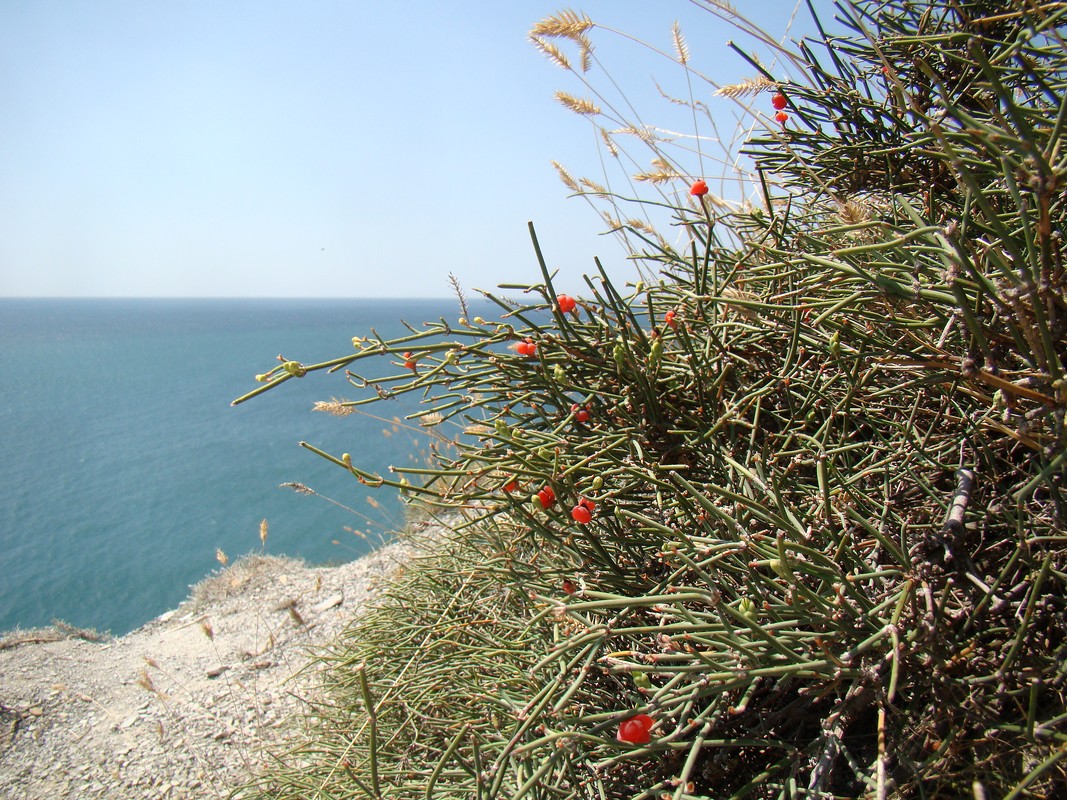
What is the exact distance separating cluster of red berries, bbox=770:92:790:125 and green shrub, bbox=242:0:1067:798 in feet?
0.09

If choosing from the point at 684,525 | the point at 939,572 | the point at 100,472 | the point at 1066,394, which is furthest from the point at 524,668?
the point at 100,472

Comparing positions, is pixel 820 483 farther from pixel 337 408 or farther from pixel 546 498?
pixel 337 408

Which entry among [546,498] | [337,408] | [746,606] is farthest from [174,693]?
[746,606]

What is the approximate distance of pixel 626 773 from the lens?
2.73 ft

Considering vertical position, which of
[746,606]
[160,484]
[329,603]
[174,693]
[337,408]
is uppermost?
[337,408]

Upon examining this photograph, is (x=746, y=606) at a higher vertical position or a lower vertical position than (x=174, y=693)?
higher

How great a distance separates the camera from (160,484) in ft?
60.7

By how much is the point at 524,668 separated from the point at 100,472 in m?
23.6

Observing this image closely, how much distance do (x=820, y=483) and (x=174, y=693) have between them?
172 inches

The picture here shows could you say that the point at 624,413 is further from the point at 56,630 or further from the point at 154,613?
the point at 154,613

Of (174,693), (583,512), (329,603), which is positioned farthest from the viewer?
(329,603)

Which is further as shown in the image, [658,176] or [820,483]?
[658,176]

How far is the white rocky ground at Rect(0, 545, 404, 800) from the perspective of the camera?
3.04 meters

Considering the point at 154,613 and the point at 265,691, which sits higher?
the point at 265,691
